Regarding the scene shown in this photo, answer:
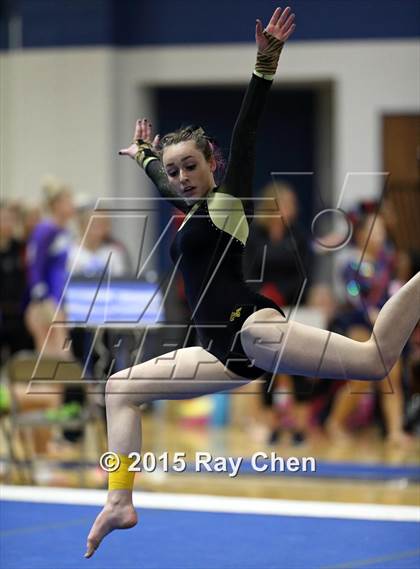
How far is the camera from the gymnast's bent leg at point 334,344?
3383 millimetres

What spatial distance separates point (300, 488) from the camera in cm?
636

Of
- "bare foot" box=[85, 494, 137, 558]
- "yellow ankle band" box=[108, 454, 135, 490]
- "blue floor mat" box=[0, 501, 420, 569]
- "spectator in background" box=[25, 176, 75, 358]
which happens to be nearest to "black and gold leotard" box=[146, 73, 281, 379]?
"yellow ankle band" box=[108, 454, 135, 490]

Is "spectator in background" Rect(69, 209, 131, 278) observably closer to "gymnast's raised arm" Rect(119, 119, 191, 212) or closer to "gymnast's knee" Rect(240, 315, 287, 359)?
"gymnast's raised arm" Rect(119, 119, 191, 212)

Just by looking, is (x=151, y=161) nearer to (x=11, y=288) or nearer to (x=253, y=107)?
Result: (x=253, y=107)

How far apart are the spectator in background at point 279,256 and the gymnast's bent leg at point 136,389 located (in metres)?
4.22

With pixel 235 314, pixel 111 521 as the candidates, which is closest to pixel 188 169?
pixel 235 314

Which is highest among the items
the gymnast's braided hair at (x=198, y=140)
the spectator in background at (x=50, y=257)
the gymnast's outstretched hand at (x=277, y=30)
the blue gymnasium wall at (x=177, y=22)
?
the blue gymnasium wall at (x=177, y=22)

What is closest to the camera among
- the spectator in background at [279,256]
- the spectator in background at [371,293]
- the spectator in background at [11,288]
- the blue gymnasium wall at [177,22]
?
the spectator in background at [371,293]

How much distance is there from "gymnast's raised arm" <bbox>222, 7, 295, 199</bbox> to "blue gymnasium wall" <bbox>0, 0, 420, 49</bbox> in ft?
21.7

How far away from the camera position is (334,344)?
3424 mm

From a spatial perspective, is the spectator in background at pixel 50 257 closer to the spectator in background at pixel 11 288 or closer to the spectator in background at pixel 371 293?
the spectator in background at pixel 11 288

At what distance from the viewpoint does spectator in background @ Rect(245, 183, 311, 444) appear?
7895 mm

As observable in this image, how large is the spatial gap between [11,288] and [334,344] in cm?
573

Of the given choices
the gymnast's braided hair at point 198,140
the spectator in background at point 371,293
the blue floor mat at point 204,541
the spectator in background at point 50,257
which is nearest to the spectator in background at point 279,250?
the spectator in background at point 371,293
